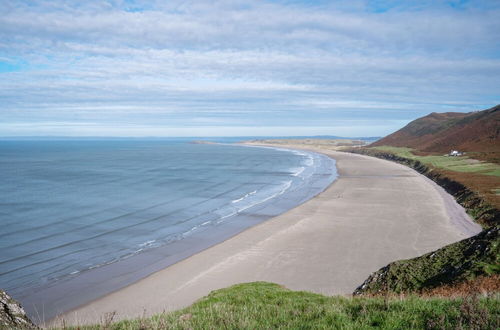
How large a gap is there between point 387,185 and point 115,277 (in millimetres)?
36206

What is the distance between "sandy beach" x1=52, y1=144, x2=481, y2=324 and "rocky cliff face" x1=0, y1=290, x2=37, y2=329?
1528 mm

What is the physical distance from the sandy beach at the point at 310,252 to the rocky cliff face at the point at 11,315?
5.01 feet

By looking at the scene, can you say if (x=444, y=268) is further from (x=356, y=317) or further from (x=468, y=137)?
(x=468, y=137)

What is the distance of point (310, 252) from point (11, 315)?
46.5ft

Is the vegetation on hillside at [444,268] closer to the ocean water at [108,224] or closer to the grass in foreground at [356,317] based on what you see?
the grass in foreground at [356,317]

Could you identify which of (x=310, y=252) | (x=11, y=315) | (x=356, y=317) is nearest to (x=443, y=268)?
(x=356, y=317)

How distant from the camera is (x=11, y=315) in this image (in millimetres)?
7059

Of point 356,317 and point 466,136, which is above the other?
point 466,136

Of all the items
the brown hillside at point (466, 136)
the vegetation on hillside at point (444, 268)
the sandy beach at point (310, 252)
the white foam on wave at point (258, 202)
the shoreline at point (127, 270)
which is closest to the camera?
the vegetation on hillside at point (444, 268)

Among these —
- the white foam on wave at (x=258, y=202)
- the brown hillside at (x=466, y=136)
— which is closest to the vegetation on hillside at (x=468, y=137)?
the brown hillside at (x=466, y=136)

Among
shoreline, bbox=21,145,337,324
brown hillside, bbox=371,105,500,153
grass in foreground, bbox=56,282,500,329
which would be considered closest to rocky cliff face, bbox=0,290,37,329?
grass in foreground, bbox=56,282,500,329

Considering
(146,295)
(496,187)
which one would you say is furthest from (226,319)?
(496,187)

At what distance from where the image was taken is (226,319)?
6.46 meters

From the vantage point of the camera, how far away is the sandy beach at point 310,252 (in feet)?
46.1
